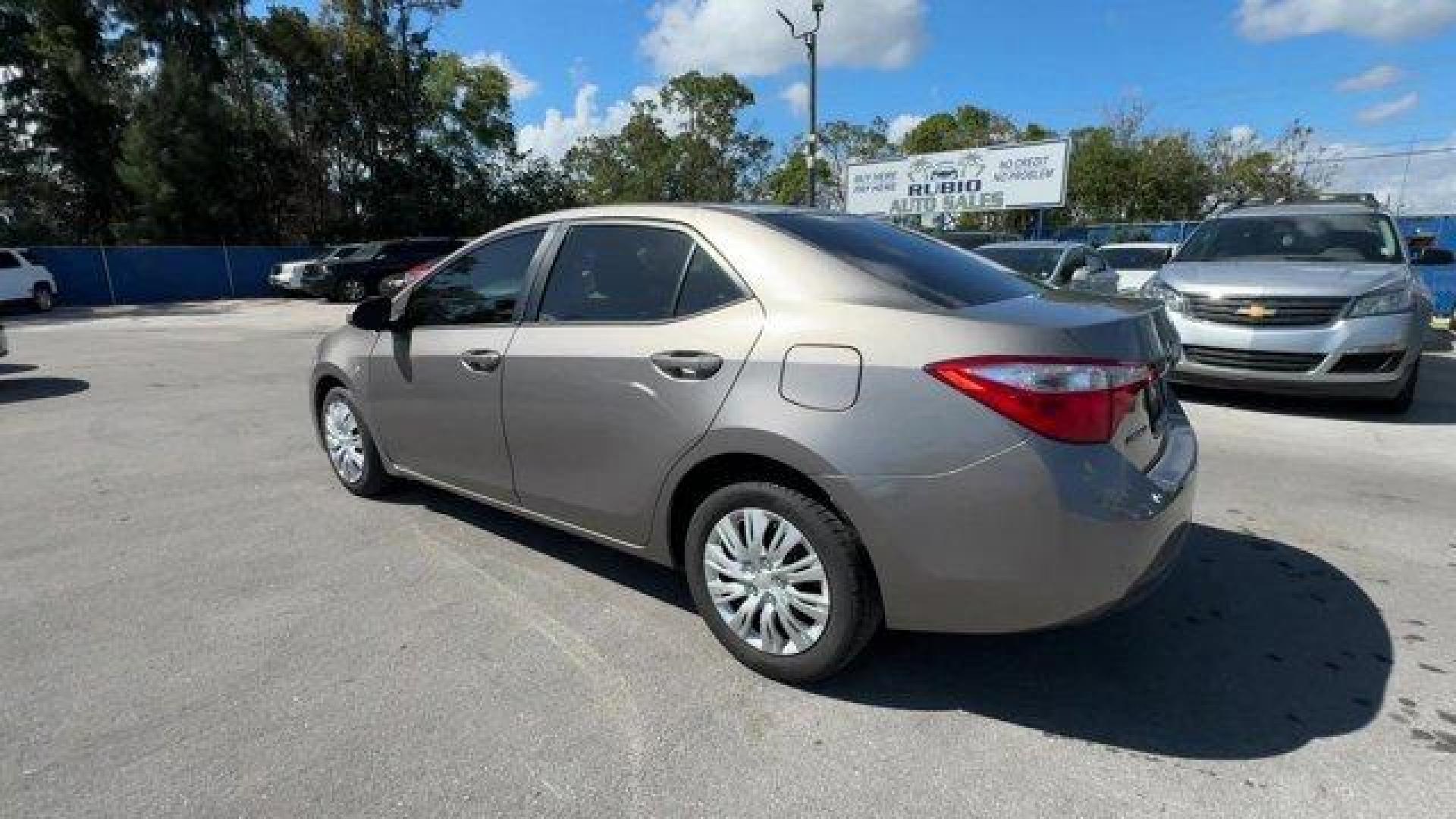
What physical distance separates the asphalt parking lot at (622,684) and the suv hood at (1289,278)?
7.18 feet

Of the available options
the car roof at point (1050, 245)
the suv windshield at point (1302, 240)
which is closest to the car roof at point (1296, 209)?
the suv windshield at point (1302, 240)

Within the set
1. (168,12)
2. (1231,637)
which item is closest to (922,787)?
(1231,637)

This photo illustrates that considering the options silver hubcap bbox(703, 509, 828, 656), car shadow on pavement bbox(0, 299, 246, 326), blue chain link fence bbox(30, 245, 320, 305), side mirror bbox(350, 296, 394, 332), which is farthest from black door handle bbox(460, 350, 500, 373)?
blue chain link fence bbox(30, 245, 320, 305)

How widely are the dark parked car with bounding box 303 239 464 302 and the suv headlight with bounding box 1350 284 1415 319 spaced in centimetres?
2170

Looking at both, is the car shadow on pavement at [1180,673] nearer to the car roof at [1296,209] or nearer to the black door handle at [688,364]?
the black door handle at [688,364]

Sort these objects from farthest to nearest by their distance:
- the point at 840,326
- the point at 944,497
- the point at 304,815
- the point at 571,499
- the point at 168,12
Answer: the point at 168,12 → the point at 571,499 → the point at 840,326 → the point at 944,497 → the point at 304,815

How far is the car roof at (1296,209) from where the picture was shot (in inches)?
314

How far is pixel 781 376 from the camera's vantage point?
108 inches

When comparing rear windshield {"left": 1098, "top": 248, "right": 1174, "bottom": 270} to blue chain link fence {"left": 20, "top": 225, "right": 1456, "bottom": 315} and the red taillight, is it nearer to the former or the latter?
blue chain link fence {"left": 20, "top": 225, "right": 1456, "bottom": 315}

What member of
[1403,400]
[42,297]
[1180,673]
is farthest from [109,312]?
[1403,400]

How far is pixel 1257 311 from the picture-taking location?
6719mm

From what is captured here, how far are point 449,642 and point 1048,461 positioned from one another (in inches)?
90.7

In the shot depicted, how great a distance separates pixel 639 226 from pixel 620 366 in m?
0.63

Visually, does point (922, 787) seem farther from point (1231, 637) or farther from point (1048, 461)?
point (1231, 637)
